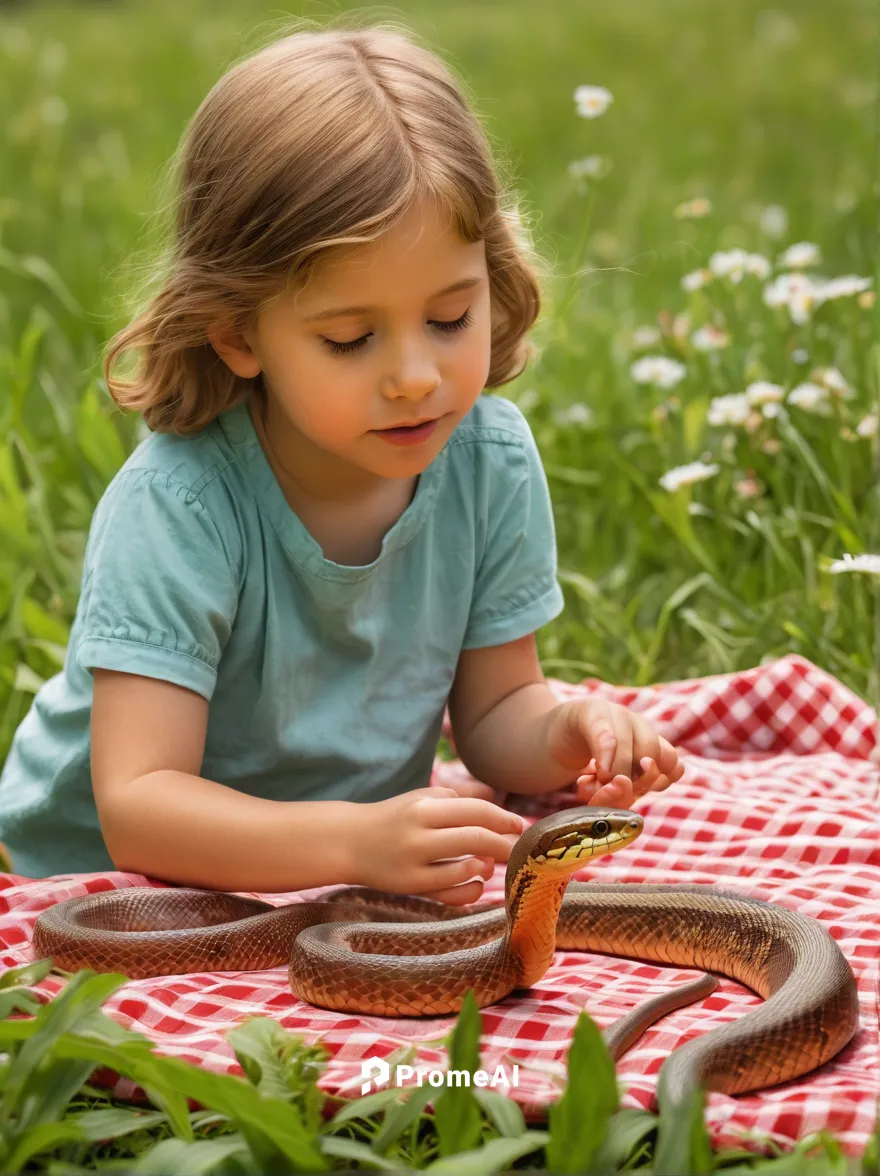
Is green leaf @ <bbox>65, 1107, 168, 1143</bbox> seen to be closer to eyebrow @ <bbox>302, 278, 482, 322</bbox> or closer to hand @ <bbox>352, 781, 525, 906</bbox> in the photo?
hand @ <bbox>352, 781, 525, 906</bbox>

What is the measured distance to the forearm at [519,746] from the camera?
99.3 inches

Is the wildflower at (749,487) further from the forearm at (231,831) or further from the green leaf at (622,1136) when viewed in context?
the green leaf at (622,1136)

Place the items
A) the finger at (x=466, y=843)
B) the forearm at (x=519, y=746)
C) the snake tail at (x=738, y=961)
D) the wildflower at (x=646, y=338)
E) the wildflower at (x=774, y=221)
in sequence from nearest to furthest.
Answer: the snake tail at (x=738, y=961)
the finger at (x=466, y=843)
the forearm at (x=519, y=746)
the wildflower at (x=646, y=338)
the wildflower at (x=774, y=221)

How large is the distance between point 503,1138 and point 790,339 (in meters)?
2.70

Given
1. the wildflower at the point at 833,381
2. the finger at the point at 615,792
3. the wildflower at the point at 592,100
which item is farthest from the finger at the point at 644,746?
the wildflower at the point at 592,100

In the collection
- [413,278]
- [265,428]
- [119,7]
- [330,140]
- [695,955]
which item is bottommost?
[695,955]

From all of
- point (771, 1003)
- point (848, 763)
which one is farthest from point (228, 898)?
point (848, 763)

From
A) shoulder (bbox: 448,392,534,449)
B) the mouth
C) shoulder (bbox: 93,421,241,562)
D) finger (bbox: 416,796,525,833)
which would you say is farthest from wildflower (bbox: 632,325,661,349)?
finger (bbox: 416,796,525,833)

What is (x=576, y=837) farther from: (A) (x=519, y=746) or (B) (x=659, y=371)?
(B) (x=659, y=371)

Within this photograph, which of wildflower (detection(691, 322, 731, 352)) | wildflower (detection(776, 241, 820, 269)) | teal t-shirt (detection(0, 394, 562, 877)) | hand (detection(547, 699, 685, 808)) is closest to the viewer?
hand (detection(547, 699, 685, 808))

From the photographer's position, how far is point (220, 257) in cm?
220

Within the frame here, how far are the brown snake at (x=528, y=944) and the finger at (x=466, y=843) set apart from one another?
6 cm

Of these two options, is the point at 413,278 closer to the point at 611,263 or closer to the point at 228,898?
the point at 228,898

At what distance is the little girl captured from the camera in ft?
6.82
